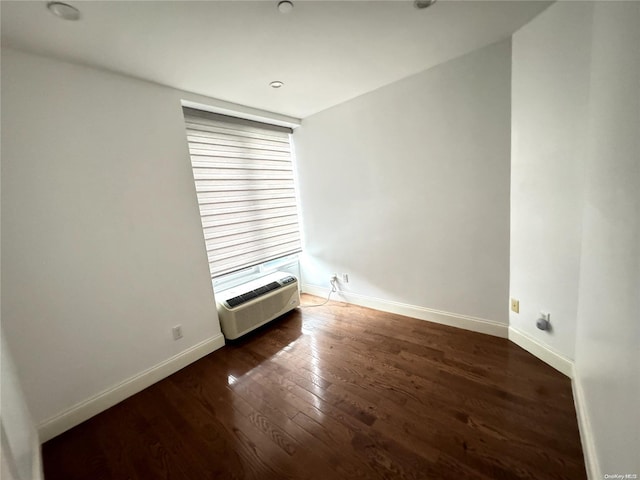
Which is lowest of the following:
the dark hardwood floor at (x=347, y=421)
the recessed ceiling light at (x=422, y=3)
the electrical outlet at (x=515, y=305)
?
the dark hardwood floor at (x=347, y=421)

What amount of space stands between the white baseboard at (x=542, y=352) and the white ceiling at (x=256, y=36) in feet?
6.95

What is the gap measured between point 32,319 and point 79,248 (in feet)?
1.47

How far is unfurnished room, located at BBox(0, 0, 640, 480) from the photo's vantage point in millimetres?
1151

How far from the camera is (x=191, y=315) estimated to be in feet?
6.93

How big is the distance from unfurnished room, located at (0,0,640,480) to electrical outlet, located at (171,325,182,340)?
0.5 inches

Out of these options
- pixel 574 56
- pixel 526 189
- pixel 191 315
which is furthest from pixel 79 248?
pixel 574 56

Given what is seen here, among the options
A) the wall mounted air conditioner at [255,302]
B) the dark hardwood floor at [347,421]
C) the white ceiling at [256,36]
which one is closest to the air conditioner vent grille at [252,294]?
the wall mounted air conditioner at [255,302]

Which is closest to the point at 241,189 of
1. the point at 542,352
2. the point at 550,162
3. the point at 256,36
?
the point at 256,36

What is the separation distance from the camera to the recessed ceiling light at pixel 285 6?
1.22 m

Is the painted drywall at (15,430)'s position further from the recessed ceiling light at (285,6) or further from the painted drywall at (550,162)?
the painted drywall at (550,162)

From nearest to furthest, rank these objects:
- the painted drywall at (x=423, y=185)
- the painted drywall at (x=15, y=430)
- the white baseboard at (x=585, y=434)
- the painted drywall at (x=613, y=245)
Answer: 1. the painted drywall at (x=613, y=245)
2. the painted drywall at (x=15, y=430)
3. the white baseboard at (x=585, y=434)
4. the painted drywall at (x=423, y=185)

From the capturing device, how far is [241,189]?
2.69 meters

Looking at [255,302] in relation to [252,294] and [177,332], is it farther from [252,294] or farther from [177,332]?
[177,332]

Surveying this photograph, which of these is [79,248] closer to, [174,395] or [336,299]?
[174,395]
